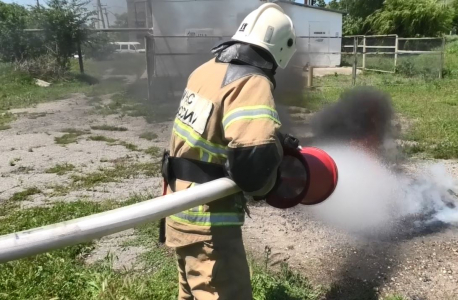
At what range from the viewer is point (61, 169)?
592cm

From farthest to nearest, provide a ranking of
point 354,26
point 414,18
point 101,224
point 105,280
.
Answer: point 354,26 < point 414,18 < point 105,280 < point 101,224

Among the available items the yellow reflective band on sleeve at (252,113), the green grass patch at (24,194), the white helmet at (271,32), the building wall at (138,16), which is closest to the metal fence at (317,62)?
the building wall at (138,16)

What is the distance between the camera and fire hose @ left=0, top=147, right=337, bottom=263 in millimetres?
1337

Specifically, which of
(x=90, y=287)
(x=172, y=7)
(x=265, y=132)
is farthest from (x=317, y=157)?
(x=172, y=7)

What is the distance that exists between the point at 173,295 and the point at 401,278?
4.75ft

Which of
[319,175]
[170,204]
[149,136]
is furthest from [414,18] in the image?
[170,204]

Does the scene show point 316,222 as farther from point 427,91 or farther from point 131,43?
point 131,43

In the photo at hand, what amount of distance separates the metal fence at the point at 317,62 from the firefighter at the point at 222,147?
7.57 m

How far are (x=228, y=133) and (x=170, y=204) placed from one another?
1.09ft

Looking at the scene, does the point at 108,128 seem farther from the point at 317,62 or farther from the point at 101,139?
the point at 317,62

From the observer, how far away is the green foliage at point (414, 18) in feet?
87.0

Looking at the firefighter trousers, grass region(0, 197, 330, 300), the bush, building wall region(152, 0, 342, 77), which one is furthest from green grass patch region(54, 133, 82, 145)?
the bush

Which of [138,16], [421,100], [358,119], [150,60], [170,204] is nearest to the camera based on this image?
[170,204]

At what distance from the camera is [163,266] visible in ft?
10.3
